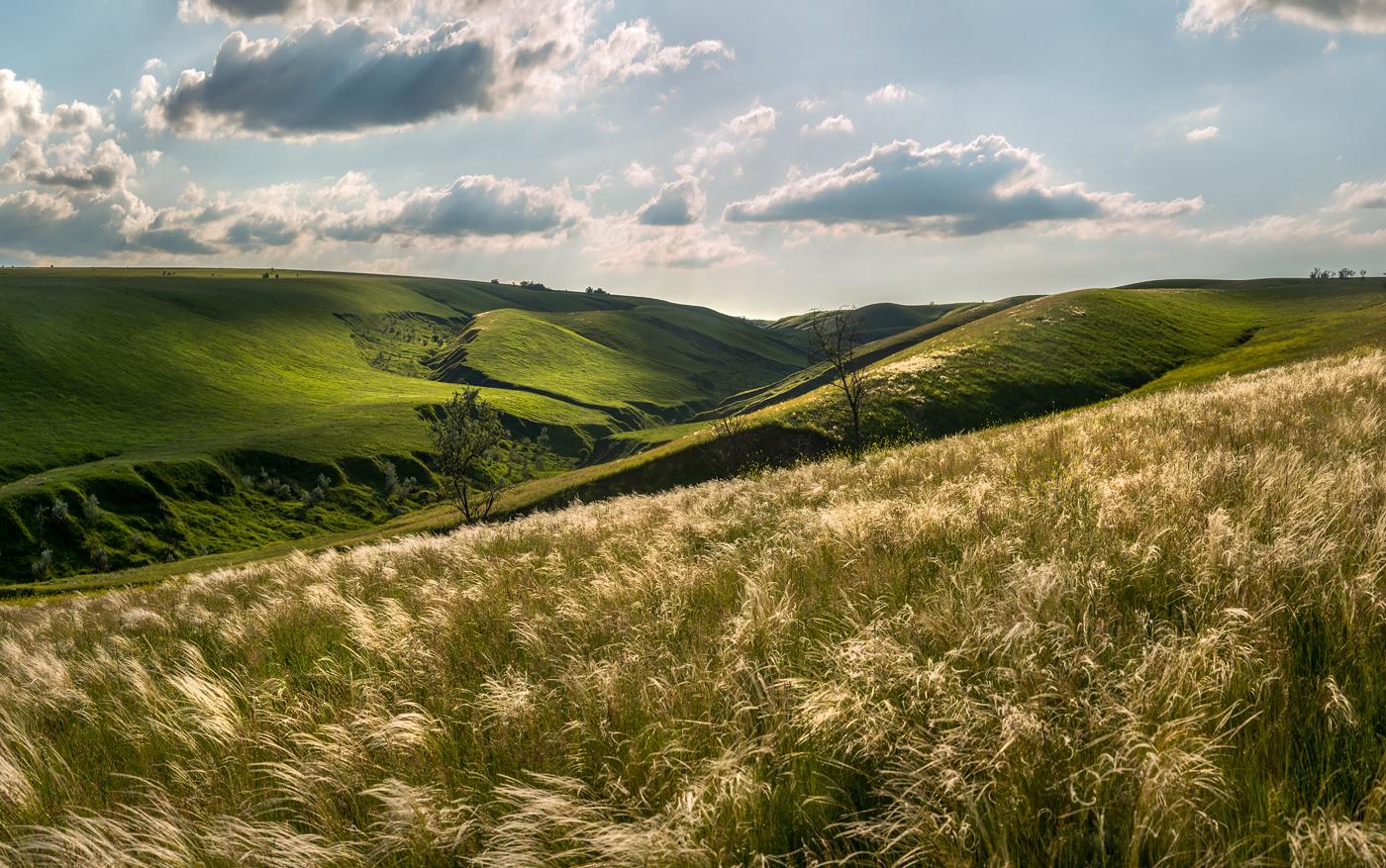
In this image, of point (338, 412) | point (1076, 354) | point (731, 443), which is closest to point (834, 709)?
point (731, 443)

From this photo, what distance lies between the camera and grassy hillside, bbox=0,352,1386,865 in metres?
2.26

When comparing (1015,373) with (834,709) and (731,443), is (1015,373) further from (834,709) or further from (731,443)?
(834,709)

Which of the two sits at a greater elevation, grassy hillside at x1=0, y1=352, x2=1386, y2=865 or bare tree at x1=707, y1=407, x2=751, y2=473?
grassy hillside at x1=0, y1=352, x2=1386, y2=865

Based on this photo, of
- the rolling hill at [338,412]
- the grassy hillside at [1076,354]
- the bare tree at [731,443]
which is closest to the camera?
the bare tree at [731,443]

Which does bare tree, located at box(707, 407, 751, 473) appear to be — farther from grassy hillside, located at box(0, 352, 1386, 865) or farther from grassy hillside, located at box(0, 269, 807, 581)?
grassy hillside, located at box(0, 269, 807, 581)

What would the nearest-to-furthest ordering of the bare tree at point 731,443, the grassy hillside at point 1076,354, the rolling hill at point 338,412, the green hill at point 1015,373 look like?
the bare tree at point 731,443 < the green hill at point 1015,373 < the grassy hillside at point 1076,354 < the rolling hill at point 338,412

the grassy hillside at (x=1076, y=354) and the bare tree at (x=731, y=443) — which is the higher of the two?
the grassy hillside at (x=1076, y=354)

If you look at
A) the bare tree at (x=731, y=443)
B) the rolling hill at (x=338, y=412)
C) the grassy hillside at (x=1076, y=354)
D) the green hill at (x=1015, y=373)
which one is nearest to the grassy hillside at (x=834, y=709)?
the rolling hill at (x=338, y=412)

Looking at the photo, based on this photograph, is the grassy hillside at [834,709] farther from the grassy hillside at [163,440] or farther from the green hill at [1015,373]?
the grassy hillside at [163,440]

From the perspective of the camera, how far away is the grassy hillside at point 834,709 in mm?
2264

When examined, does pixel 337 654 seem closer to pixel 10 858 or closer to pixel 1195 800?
pixel 10 858

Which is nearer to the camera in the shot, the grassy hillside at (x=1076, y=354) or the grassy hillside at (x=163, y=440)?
the grassy hillside at (x=1076, y=354)

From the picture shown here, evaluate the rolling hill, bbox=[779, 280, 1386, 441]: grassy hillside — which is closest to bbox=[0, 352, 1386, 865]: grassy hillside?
the rolling hill

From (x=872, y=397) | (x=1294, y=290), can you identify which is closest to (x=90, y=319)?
→ (x=872, y=397)
